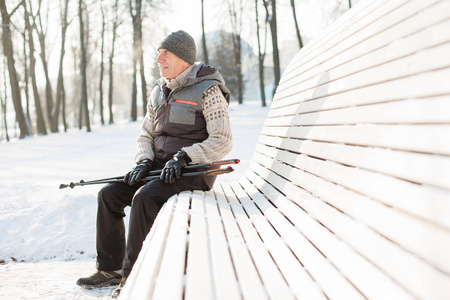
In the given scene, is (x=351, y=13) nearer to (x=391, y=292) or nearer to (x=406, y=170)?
(x=406, y=170)

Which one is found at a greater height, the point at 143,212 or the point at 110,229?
the point at 143,212

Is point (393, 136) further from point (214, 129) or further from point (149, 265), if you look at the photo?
point (214, 129)

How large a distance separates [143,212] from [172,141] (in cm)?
79

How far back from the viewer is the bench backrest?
3.75 ft

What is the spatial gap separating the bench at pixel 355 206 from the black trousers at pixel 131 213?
32 centimetres

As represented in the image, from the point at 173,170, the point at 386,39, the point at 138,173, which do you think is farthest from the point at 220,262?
the point at 138,173

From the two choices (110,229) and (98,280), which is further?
(110,229)

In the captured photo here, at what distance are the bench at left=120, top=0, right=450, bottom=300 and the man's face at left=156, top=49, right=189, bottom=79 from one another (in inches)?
50.3

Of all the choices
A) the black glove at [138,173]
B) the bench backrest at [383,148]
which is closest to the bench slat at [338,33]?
the bench backrest at [383,148]

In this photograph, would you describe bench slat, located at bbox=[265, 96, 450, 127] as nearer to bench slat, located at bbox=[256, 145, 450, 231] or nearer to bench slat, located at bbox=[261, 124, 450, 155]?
bench slat, located at bbox=[261, 124, 450, 155]

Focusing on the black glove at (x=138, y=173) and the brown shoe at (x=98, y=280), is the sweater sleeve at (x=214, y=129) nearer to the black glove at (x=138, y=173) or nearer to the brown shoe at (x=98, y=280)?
the black glove at (x=138, y=173)

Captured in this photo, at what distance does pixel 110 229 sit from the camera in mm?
3119

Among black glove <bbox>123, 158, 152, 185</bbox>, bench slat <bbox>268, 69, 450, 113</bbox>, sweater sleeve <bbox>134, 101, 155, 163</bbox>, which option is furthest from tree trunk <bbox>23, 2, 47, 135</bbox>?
bench slat <bbox>268, 69, 450, 113</bbox>

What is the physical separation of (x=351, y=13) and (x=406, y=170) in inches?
63.7
